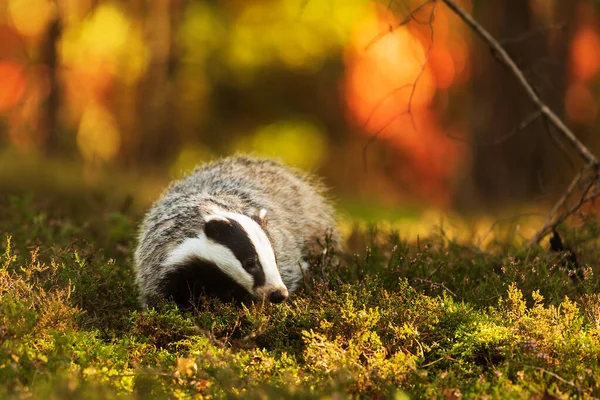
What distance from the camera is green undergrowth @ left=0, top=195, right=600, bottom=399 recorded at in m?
3.53

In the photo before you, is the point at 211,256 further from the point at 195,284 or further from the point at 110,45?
the point at 110,45

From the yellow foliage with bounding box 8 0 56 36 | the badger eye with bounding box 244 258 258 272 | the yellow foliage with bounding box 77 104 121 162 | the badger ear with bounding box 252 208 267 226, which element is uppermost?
the yellow foliage with bounding box 8 0 56 36

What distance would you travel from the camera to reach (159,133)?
61.4 ft

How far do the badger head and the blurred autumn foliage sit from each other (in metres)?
9.77

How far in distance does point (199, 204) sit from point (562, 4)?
49.1ft

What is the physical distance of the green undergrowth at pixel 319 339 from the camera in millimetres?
3527

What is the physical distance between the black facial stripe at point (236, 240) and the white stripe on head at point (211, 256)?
0.03m

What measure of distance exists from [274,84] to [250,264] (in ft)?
70.7

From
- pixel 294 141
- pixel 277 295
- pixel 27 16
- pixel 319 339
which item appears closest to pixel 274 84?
pixel 294 141

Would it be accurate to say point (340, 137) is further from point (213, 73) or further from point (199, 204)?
point (199, 204)

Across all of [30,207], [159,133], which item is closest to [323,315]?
[30,207]

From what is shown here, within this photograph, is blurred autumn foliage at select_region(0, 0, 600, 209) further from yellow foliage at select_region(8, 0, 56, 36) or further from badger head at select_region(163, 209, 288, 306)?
badger head at select_region(163, 209, 288, 306)

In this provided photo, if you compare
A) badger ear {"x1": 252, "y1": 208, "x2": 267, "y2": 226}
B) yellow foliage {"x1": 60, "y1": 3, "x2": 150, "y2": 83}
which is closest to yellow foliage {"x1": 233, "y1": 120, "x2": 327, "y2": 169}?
yellow foliage {"x1": 60, "y1": 3, "x2": 150, "y2": 83}

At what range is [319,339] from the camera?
4156mm
